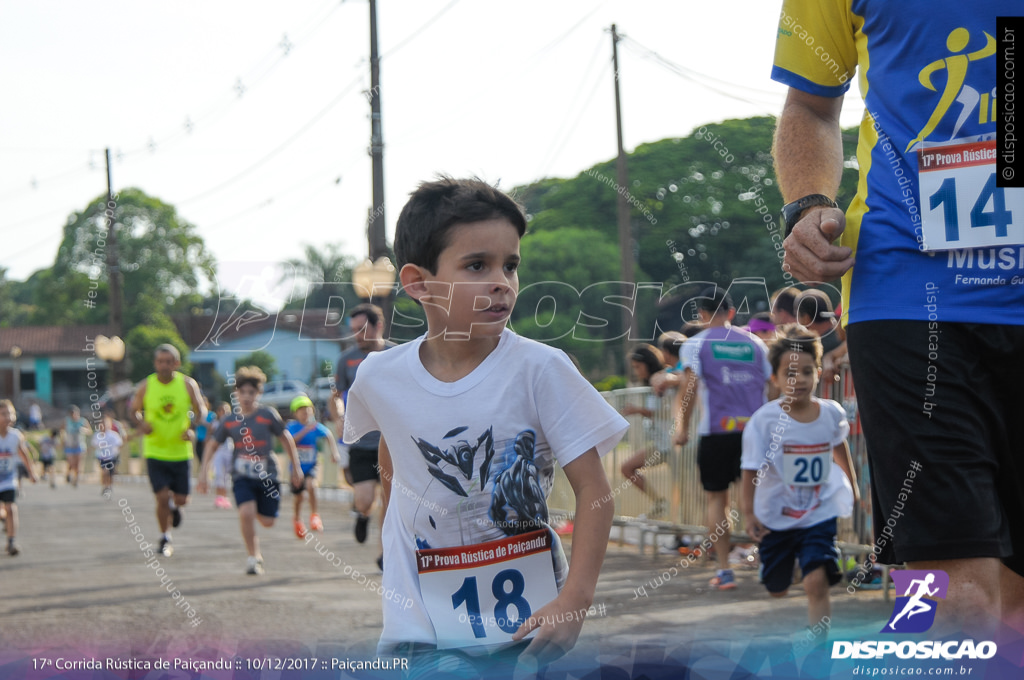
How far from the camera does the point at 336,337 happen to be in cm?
372

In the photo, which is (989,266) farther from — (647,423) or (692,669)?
(647,423)

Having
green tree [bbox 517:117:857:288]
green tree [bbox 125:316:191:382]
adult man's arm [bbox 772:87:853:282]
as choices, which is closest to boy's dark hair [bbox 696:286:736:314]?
adult man's arm [bbox 772:87:853:282]

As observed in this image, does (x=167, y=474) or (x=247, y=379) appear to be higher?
(x=247, y=379)

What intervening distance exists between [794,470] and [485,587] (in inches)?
118

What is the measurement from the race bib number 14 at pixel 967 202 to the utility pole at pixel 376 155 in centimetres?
1198

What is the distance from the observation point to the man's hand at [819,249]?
2119mm

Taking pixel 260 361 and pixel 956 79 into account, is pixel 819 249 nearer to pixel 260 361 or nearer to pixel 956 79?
pixel 956 79

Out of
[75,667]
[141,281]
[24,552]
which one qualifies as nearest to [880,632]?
[75,667]

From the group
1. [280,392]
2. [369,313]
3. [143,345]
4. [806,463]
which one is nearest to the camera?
[806,463]

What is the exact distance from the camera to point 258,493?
9.23 meters

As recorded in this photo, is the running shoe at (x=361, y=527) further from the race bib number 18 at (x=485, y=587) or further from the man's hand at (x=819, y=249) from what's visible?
the man's hand at (x=819, y=249)

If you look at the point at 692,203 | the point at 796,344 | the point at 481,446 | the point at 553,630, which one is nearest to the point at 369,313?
the point at 796,344

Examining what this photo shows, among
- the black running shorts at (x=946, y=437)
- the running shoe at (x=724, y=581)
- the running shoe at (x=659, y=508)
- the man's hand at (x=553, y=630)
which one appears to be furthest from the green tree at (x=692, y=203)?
the man's hand at (x=553, y=630)

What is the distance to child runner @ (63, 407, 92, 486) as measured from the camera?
2564 cm
